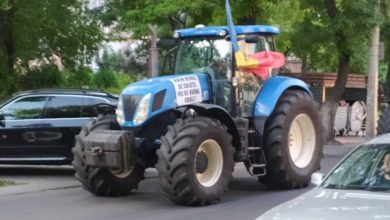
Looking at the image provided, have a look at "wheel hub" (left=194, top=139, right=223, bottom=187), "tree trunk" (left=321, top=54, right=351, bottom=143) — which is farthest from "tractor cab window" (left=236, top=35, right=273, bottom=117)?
"tree trunk" (left=321, top=54, right=351, bottom=143)

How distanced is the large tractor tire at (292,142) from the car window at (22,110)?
482 centimetres

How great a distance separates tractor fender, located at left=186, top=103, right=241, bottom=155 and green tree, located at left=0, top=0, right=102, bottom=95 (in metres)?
9.66

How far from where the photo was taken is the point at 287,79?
12438 mm

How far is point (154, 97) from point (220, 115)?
113 centimetres

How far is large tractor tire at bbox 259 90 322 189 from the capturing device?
11.8 meters

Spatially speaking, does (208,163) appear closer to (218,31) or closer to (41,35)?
(218,31)

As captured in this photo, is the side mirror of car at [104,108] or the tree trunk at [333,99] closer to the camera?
the side mirror of car at [104,108]

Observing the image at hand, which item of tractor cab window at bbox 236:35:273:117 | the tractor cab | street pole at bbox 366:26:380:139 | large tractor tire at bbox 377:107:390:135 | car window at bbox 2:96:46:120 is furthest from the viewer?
street pole at bbox 366:26:380:139

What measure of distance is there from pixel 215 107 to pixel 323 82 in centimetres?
1755

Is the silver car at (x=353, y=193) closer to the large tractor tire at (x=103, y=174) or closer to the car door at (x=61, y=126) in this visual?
the large tractor tire at (x=103, y=174)

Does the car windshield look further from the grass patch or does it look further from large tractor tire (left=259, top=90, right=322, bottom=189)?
the grass patch

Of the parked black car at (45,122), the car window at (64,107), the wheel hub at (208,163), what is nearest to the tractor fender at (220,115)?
the wheel hub at (208,163)

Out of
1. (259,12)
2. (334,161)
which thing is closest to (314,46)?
(259,12)

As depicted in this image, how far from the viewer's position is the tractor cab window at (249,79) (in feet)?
39.0
